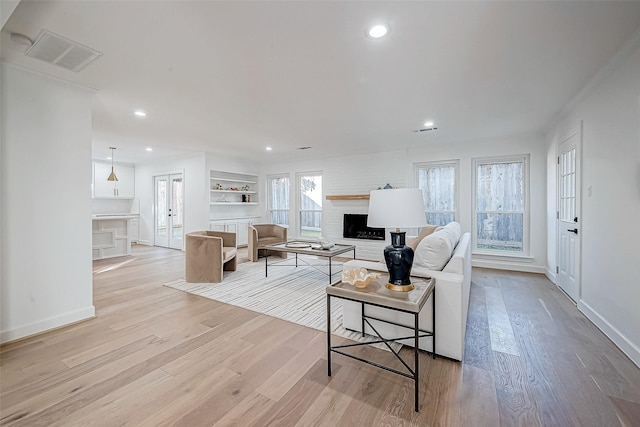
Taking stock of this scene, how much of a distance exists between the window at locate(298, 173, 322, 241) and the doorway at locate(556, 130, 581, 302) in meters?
4.65

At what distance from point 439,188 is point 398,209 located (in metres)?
4.14

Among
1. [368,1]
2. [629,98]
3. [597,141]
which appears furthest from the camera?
[597,141]

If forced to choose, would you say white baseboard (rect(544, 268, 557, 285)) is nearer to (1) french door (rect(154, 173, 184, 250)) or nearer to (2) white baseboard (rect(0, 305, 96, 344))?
(2) white baseboard (rect(0, 305, 96, 344))

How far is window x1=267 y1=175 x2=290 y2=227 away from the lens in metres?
7.55

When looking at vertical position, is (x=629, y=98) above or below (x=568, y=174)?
above

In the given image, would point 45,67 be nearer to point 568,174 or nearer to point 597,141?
point 597,141

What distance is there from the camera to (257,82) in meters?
2.62

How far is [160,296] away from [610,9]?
4777 mm

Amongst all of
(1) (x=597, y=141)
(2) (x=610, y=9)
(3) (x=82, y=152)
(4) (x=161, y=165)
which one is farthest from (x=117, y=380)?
(4) (x=161, y=165)

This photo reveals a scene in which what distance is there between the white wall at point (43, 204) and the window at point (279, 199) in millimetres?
5023

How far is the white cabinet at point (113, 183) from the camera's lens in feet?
23.1

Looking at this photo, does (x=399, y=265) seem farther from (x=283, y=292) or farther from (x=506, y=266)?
(x=506, y=266)

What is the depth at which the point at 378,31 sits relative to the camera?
72.3 inches

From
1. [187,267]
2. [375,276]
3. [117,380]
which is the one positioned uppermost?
[375,276]
